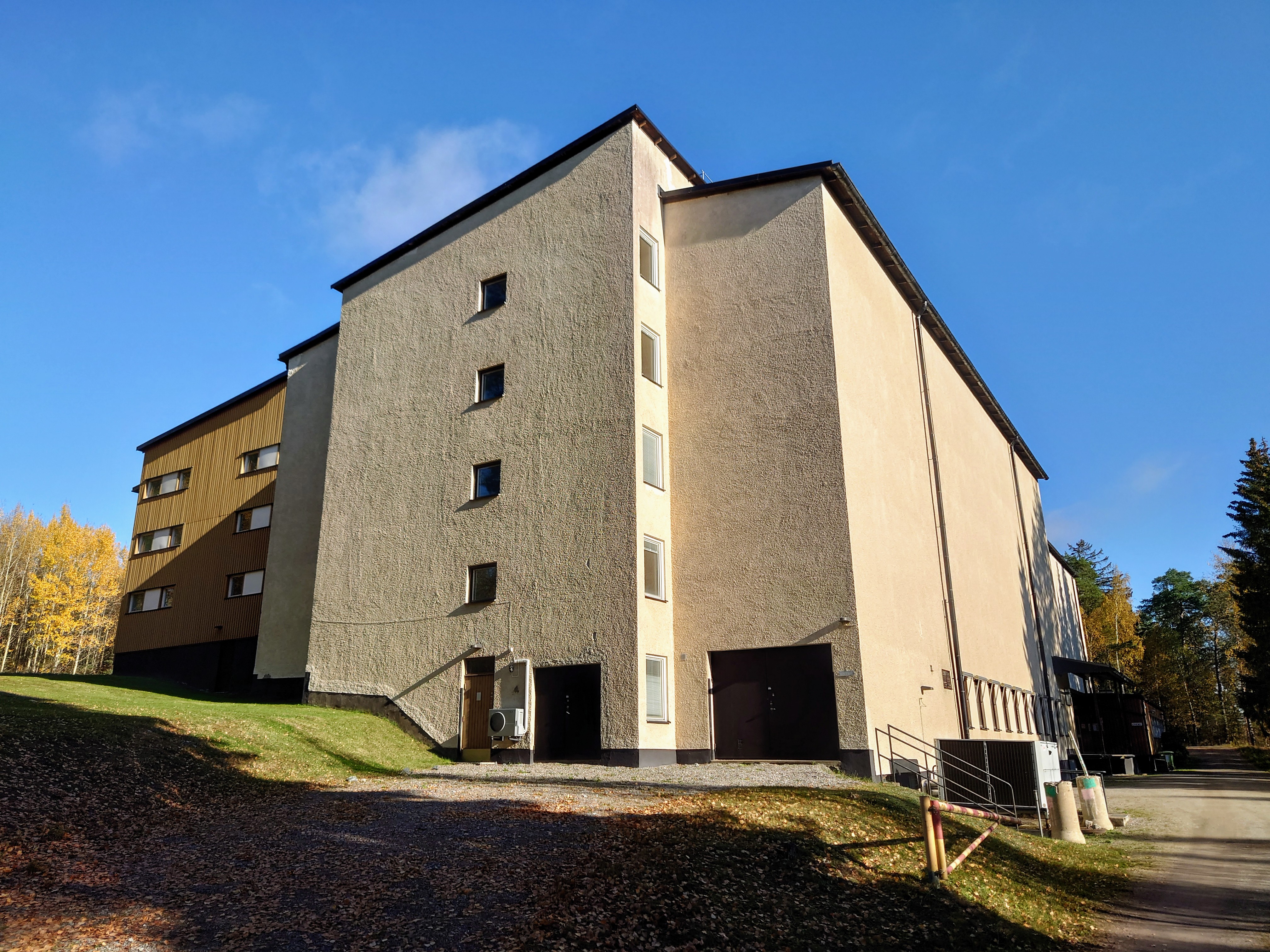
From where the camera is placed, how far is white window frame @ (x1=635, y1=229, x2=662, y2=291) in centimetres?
2269

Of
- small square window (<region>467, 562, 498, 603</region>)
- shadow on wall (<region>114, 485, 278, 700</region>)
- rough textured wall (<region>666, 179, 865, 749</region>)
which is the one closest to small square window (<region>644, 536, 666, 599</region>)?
rough textured wall (<region>666, 179, 865, 749</region>)

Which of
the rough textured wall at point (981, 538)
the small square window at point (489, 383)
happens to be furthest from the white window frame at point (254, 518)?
the rough textured wall at point (981, 538)

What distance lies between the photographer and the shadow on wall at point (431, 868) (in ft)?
24.2

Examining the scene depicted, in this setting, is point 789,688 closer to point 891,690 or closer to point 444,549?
point 891,690

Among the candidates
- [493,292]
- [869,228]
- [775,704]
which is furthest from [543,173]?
[775,704]

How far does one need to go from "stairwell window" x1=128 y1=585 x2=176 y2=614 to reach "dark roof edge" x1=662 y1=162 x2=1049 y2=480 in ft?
87.3

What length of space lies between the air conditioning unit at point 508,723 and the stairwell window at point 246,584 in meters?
15.0

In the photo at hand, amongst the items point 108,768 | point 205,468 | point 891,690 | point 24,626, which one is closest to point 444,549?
point 108,768

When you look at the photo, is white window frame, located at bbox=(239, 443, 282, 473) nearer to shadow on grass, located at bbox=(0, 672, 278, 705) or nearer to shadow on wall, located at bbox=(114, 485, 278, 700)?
shadow on wall, located at bbox=(114, 485, 278, 700)

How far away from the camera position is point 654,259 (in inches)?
910

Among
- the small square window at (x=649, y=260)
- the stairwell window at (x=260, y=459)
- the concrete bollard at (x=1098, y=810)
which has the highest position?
the small square window at (x=649, y=260)

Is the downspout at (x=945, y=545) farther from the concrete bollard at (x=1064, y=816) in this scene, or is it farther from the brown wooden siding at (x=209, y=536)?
the brown wooden siding at (x=209, y=536)

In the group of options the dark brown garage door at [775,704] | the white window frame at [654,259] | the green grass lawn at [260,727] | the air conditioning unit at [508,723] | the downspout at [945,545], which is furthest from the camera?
the downspout at [945,545]

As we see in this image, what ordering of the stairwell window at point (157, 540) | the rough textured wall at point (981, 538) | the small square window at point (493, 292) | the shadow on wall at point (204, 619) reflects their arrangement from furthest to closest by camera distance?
the stairwell window at point (157, 540) < the shadow on wall at point (204, 619) < the rough textured wall at point (981, 538) < the small square window at point (493, 292)
